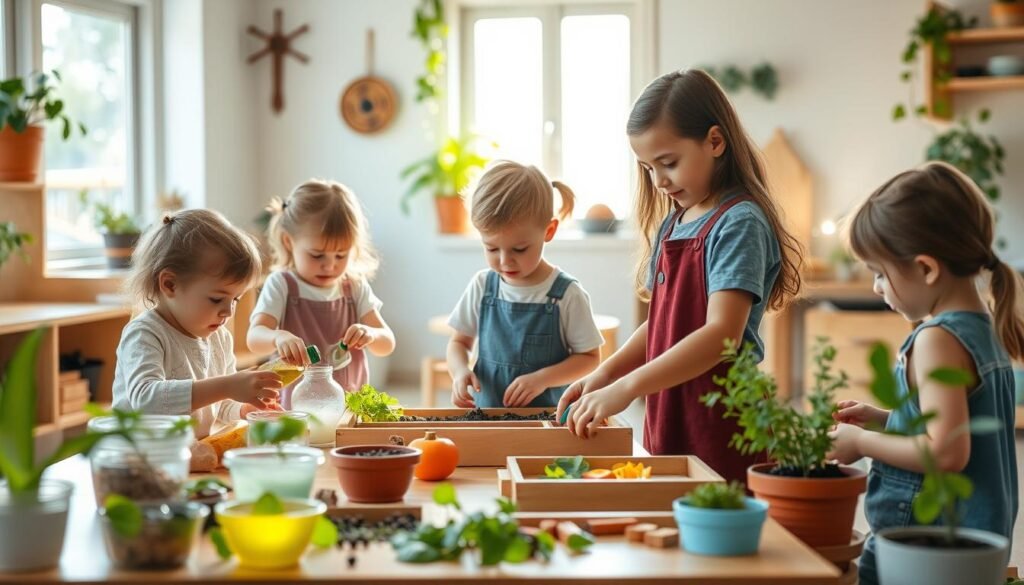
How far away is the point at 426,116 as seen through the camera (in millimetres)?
6547

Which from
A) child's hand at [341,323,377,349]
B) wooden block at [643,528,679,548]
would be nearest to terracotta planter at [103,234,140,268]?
child's hand at [341,323,377,349]

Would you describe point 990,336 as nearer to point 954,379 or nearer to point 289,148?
point 954,379

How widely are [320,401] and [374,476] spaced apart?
473 millimetres

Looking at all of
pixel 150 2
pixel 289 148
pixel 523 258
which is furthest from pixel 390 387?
pixel 523 258

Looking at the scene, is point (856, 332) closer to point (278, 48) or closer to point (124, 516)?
point (278, 48)

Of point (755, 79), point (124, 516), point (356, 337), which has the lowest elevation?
point (124, 516)

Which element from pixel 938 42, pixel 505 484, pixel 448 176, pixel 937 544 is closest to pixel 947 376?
pixel 937 544

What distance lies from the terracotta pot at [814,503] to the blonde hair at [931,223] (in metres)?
0.34

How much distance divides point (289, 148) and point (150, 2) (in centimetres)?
116

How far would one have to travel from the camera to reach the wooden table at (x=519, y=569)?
1275 mm

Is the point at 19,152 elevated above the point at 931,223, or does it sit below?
above

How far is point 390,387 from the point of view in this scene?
6641 mm

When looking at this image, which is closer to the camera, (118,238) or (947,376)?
A: (947,376)

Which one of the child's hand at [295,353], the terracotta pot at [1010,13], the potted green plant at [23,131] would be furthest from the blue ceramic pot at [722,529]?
the terracotta pot at [1010,13]
